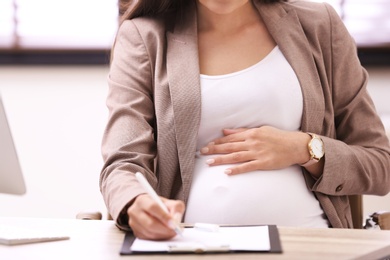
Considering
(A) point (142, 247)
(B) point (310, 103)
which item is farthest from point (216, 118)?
(A) point (142, 247)

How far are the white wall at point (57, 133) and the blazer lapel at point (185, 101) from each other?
1.55m

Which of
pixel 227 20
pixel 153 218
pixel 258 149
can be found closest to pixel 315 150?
pixel 258 149

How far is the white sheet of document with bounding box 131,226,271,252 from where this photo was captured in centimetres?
135

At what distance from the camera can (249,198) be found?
5.77 ft

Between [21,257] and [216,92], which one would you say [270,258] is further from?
[216,92]

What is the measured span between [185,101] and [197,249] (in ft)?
1.94

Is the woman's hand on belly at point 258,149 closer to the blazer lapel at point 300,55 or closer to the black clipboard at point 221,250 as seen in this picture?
the blazer lapel at point 300,55

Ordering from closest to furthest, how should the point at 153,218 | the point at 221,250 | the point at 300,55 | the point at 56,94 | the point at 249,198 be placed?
the point at 221,250, the point at 153,218, the point at 249,198, the point at 300,55, the point at 56,94

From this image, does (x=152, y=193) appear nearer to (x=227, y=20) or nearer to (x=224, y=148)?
(x=224, y=148)

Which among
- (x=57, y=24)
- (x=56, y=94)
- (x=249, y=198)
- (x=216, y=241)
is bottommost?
(x=56, y=94)

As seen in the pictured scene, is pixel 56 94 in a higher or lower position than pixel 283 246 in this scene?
lower

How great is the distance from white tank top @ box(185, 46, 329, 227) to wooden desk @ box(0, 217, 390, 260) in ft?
0.82

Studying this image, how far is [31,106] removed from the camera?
350cm

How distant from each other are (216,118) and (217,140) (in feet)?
0.18
